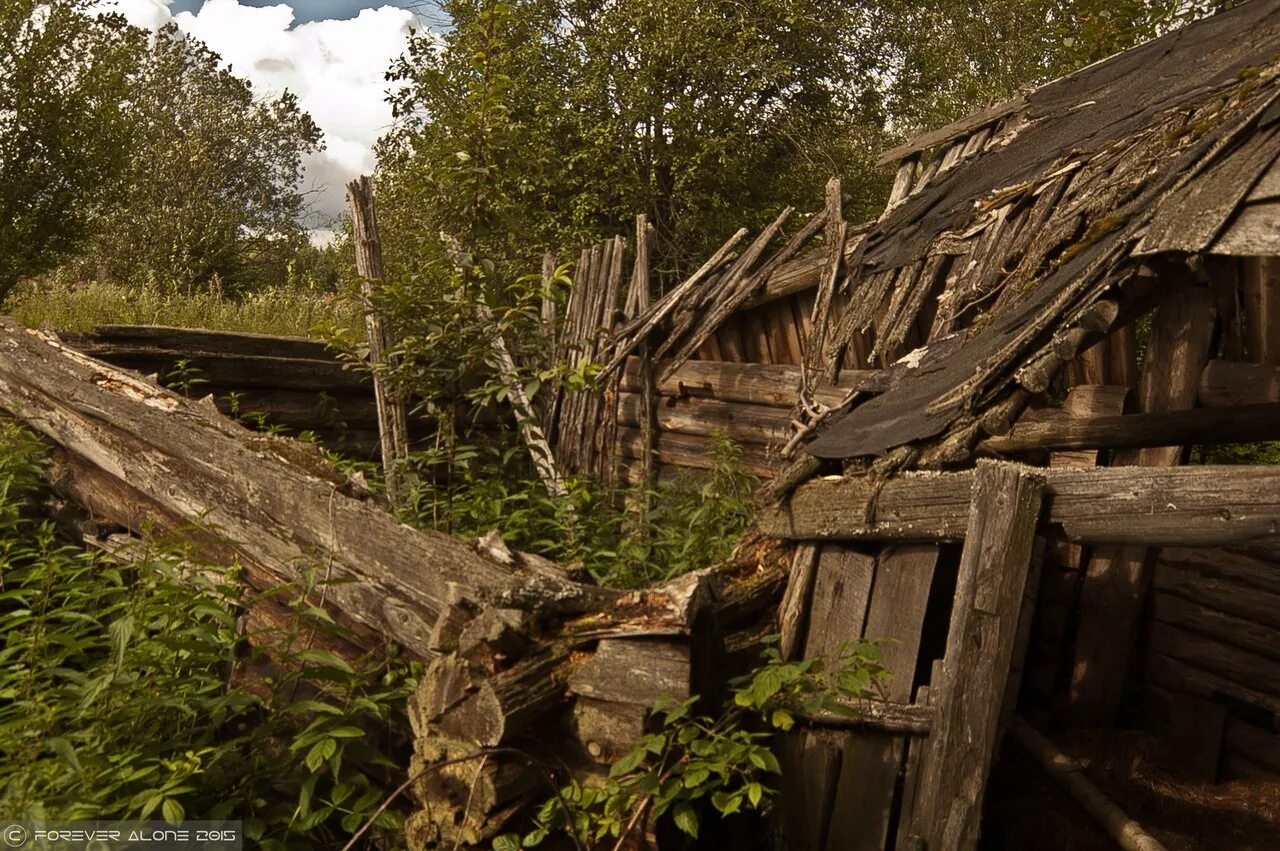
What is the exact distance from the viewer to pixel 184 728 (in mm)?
3797

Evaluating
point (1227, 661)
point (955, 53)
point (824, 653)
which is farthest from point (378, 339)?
point (955, 53)

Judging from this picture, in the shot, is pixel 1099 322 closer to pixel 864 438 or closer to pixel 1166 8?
pixel 864 438

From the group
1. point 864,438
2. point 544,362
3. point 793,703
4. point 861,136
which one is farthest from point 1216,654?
point 861,136

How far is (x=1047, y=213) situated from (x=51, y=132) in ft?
37.5

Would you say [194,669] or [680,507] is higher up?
[680,507]

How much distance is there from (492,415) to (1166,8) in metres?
9.50

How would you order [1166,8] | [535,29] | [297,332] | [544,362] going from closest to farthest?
[544,362], [297,332], [1166,8], [535,29]

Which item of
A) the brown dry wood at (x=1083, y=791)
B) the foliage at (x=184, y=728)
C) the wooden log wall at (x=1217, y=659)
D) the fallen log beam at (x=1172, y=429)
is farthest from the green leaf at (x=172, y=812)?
the wooden log wall at (x=1217, y=659)

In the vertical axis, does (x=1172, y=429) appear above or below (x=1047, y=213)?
below

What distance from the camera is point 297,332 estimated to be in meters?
11.4

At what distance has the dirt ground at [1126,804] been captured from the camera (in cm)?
559

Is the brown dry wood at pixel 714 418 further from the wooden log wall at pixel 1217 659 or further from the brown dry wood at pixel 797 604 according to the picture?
the wooden log wall at pixel 1217 659

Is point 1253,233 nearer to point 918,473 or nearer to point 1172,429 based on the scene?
point 918,473

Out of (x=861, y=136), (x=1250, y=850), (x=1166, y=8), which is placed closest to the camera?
(x=1250, y=850)
